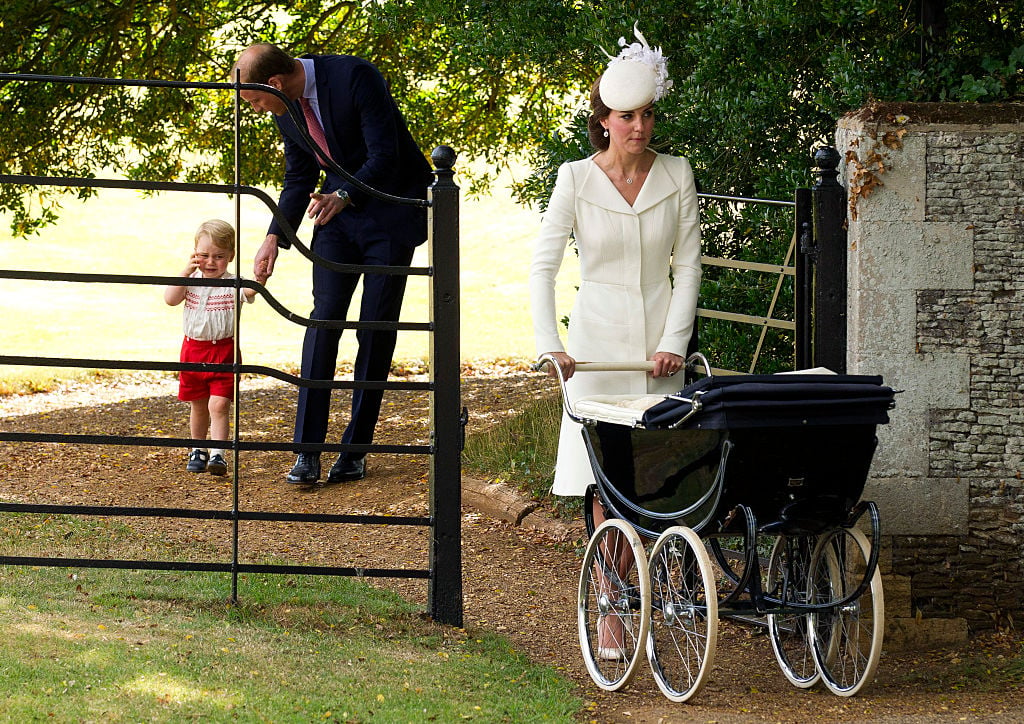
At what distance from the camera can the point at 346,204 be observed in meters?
6.38

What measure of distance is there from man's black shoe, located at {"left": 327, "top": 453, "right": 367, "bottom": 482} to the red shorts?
730mm

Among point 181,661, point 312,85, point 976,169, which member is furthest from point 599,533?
point 312,85

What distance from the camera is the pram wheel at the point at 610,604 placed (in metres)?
4.28

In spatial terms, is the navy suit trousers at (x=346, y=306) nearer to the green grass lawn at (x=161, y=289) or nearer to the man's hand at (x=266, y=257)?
the man's hand at (x=266, y=257)

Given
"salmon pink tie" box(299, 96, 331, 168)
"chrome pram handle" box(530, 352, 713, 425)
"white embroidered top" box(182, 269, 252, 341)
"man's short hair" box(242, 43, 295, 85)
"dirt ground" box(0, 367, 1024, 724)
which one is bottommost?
"dirt ground" box(0, 367, 1024, 724)

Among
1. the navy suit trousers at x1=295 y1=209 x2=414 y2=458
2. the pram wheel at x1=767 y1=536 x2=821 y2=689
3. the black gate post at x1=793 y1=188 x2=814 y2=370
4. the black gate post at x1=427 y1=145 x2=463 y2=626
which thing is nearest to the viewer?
the pram wheel at x1=767 y1=536 x2=821 y2=689

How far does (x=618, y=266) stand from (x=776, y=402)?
1.19m

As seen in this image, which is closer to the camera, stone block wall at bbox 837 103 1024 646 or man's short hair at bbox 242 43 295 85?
stone block wall at bbox 837 103 1024 646

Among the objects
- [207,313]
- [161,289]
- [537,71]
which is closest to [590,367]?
[207,313]

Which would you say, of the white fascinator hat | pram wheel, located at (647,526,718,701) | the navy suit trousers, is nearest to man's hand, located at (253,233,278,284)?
the navy suit trousers

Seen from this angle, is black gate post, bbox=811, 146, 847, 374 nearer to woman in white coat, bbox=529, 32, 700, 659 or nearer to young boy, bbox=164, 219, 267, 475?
woman in white coat, bbox=529, 32, 700, 659

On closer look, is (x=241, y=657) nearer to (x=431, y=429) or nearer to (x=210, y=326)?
(x=431, y=429)

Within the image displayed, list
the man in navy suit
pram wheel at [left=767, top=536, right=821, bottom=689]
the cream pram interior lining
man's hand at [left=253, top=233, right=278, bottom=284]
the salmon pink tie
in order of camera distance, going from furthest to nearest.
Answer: the salmon pink tie
the man in navy suit
man's hand at [left=253, top=233, right=278, bottom=284]
pram wheel at [left=767, top=536, right=821, bottom=689]
the cream pram interior lining

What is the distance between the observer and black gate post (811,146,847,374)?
4.82 meters
